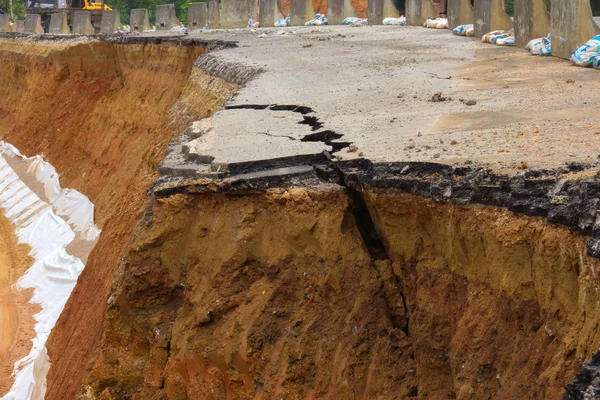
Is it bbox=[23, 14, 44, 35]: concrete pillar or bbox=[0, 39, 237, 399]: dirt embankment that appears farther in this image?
bbox=[23, 14, 44, 35]: concrete pillar

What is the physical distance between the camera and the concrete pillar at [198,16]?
1189 inches

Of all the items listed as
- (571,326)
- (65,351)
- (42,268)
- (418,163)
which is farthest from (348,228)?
(42,268)

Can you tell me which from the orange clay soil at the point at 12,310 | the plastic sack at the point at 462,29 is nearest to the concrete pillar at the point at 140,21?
the orange clay soil at the point at 12,310

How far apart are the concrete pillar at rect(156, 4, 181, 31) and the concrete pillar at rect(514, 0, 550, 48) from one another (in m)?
19.5

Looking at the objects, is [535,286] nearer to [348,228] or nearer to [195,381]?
[348,228]

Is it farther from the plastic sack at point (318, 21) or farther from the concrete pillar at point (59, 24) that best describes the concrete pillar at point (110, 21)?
the plastic sack at point (318, 21)

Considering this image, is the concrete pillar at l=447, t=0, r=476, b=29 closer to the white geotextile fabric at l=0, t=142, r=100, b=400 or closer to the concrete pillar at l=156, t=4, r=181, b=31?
the white geotextile fabric at l=0, t=142, r=100, b=400

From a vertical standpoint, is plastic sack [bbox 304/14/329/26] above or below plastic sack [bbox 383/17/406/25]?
above

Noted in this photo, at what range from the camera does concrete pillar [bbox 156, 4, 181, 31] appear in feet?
106

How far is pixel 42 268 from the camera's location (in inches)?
633

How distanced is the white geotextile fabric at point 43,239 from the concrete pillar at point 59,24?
11.3 metres

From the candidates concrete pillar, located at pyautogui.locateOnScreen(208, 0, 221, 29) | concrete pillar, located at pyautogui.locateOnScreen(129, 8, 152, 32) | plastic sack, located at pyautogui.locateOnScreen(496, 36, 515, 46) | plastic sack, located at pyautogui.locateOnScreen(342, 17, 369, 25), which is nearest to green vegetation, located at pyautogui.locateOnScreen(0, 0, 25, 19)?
concrete pillar, located at pyautogui.locateOnScreen(129, 8, 152, 32)

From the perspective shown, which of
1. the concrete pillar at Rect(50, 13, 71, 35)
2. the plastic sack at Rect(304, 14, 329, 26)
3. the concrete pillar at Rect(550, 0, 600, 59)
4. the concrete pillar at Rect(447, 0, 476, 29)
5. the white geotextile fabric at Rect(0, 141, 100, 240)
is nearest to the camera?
the concrete pillar at Rect(550, 0, 600, 59)

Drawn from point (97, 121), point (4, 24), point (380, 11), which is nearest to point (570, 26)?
point (97, 121)
